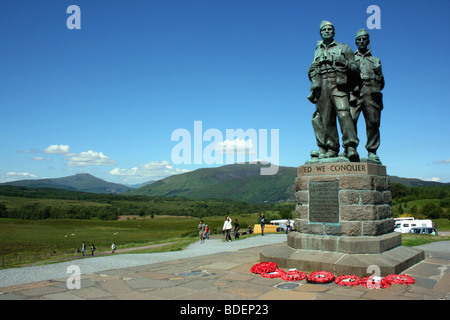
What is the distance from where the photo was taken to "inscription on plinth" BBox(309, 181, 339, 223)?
8.48 m

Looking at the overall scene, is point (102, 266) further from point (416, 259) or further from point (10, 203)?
point (10, 203)

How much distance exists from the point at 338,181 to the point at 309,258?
79.9 inches

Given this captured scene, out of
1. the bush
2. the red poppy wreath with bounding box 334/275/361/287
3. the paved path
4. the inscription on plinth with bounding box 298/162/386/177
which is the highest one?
the inscription on plinth with bounding box 298/162/386/177

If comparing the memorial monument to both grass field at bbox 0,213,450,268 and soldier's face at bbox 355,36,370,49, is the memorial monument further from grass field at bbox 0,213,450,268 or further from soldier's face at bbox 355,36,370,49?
grass field at bbox 0,213,450,268

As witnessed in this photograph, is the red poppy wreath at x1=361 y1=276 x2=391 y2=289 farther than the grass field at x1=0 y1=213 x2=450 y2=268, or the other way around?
the grass field at x1=0 y1=213 x2=450 y2=268

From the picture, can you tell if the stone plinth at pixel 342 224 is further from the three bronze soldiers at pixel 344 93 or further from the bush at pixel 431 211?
the bush at pixel 431 211

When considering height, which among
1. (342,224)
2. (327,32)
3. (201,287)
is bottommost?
(201,287)

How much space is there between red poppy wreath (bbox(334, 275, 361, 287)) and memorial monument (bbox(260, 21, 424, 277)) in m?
0.35

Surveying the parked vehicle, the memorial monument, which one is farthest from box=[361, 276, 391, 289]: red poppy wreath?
the parked vehicle

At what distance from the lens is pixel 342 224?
27.2ft

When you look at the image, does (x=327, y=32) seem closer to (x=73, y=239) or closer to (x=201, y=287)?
(x=201, y=287)

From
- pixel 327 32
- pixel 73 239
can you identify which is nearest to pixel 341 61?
pixel 327 32

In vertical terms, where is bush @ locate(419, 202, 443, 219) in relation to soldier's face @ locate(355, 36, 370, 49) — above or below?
below

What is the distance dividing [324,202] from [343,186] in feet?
2.05
